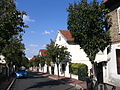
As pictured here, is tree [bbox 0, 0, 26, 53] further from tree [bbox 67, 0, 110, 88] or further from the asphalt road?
the asphalt road

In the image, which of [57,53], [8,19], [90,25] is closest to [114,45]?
[90,25]

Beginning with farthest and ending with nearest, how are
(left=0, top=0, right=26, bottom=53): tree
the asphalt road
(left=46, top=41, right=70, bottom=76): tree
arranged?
(left=46, top=41, right=70, bottom=76): tree
the asphalt road
(left=0, top=0, right=26, bottom=53): tree

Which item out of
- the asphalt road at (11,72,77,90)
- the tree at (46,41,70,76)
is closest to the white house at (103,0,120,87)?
the asphalt road at (11,72,77,90)

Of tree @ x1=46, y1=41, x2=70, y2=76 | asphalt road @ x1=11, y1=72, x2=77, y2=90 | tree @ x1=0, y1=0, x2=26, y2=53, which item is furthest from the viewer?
tree @ x1=46, y1=41, x2=70, y2=76

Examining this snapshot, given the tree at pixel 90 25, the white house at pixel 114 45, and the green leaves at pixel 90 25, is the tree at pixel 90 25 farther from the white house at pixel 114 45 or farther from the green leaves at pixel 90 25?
the white house at pixel 114 45

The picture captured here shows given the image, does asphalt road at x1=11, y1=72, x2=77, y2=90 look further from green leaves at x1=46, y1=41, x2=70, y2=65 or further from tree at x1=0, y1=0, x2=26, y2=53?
green leaves at x1=46, y1=41, x2=70, y2=65

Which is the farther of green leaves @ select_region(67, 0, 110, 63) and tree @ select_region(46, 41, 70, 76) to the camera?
tree @ select_region(46, 41, 70, 76)

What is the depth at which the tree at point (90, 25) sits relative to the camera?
1452 cm

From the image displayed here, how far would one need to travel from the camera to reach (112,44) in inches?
612

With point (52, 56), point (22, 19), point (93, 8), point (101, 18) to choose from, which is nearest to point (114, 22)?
point (101, 18)

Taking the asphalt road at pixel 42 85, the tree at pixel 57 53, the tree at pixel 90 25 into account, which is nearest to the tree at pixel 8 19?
the tree at pixel 90 25

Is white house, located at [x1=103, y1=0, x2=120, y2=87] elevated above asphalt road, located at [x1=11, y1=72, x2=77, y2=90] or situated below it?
above

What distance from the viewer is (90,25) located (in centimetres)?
1462

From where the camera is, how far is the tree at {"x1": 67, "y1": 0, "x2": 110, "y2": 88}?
1452cm
